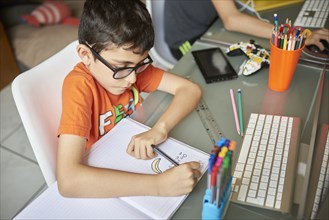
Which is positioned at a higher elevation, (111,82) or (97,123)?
(111,82)

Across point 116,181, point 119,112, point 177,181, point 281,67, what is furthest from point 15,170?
point 281,67

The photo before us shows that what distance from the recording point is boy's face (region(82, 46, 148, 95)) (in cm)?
94

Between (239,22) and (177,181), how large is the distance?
897mm

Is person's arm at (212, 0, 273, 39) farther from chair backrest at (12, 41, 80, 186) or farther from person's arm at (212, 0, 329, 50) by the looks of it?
chair backrest at (12, 41, 80, 186)

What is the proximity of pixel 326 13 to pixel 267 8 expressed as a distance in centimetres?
26

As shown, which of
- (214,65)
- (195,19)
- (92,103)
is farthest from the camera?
(195,19)

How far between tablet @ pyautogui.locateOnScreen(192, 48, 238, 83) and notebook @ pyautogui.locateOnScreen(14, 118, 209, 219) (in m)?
0.36

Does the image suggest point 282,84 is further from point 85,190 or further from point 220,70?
point 85,190

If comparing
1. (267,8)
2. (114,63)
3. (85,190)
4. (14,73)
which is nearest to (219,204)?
(85,190)

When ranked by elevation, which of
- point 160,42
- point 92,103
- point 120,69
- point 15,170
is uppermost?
point 120,69

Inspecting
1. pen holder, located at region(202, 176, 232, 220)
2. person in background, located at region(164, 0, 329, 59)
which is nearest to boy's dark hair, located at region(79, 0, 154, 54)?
pen holder, located at region(202, 176, 232, 220)

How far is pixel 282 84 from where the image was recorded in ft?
3.68

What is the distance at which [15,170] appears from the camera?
1860 mm

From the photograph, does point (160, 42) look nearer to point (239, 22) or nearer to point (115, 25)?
point (239, 22)
